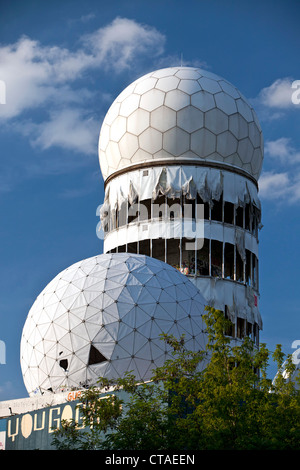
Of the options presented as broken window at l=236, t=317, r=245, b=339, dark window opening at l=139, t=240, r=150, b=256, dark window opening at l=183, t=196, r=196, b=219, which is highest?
dark window opening at l=183, t=196, r=196, b=219

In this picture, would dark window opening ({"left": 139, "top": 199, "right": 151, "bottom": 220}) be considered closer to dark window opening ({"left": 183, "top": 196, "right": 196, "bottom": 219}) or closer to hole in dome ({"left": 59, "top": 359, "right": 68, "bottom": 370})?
dark window opening ({"left": 183, "top": 196, "right": 196, "bottom": 219})

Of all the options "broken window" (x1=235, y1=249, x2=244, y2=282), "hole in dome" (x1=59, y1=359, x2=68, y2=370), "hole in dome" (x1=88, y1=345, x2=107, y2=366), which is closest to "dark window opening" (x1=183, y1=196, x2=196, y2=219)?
"broken window" (x1=235, y1=249, x2=244, y2=282)

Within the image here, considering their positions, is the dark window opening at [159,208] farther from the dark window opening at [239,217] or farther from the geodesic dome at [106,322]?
the geodesic dome at [106,322]

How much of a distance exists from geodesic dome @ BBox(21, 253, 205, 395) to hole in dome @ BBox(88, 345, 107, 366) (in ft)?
0.13

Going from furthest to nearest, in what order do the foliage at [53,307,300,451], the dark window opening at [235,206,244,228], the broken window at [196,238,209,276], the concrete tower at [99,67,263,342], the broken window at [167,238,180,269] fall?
the dark window opening at [235,206,244,228] → the broken window at [167,238,180,269] → the broken window at [196,238,209,276] → the concrete tower at [99,67,263,342] → the foliage at [53,307,300,451]

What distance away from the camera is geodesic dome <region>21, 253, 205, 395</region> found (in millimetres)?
31766

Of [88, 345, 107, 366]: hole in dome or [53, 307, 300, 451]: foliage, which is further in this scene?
[88, 345, 107, 366]: hole in dome

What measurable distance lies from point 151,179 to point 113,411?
2257 centimetres

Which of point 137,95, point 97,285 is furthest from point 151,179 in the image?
point 97,285

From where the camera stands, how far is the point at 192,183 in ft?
144

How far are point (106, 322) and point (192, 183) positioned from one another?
46.1 ft

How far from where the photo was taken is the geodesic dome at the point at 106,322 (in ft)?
104

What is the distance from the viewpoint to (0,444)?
3300 centimetres

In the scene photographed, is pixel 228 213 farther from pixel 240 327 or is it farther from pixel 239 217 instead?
pixel 240 327
